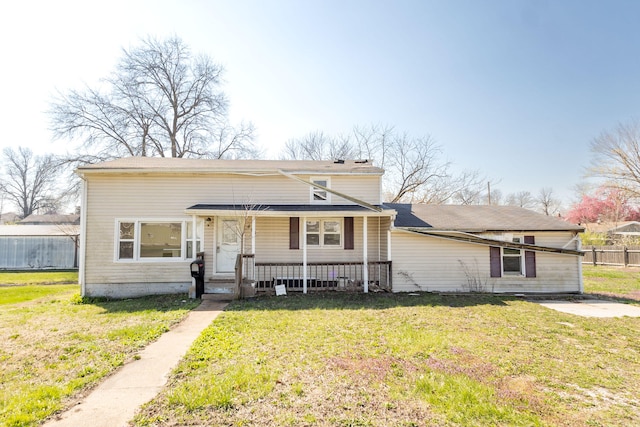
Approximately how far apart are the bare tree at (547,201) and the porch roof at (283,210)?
5666 centimetres

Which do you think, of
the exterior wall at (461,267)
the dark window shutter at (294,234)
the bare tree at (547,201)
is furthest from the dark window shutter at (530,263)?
the bare tree at (547,201)

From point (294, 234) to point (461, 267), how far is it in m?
6.15

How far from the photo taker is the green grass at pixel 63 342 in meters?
3.51

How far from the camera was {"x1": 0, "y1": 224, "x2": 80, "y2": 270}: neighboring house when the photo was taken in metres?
21.3

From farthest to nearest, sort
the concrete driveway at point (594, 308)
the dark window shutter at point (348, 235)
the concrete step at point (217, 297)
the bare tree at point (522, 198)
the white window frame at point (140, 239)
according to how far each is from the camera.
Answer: the bare tree at point (522, 198) < the dark window shutter at point (348, 235) < the white window frame at point (140, 239) < the concrete step at point (217, 297) < the concrete driveway at point (594, 308)

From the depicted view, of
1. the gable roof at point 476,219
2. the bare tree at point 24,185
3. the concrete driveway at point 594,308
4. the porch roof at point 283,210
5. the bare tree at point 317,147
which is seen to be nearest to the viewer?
the concrete driveway at point 594,308

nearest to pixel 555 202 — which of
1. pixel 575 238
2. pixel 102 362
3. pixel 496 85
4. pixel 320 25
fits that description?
pixel 496 85

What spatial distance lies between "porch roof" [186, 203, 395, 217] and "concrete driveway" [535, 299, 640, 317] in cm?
548

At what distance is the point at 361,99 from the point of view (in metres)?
16.7

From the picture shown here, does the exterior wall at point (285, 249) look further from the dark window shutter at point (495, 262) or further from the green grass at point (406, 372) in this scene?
the green grass at point (406, 372)

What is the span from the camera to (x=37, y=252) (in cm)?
2150

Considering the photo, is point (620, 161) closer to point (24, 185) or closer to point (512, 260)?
point (512, 260)

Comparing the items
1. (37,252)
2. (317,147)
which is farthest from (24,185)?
(317,147)

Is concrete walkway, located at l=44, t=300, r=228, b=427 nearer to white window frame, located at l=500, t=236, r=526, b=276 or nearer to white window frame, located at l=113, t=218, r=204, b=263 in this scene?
white window frame, located at l=113, t=218, r=204, b=263
